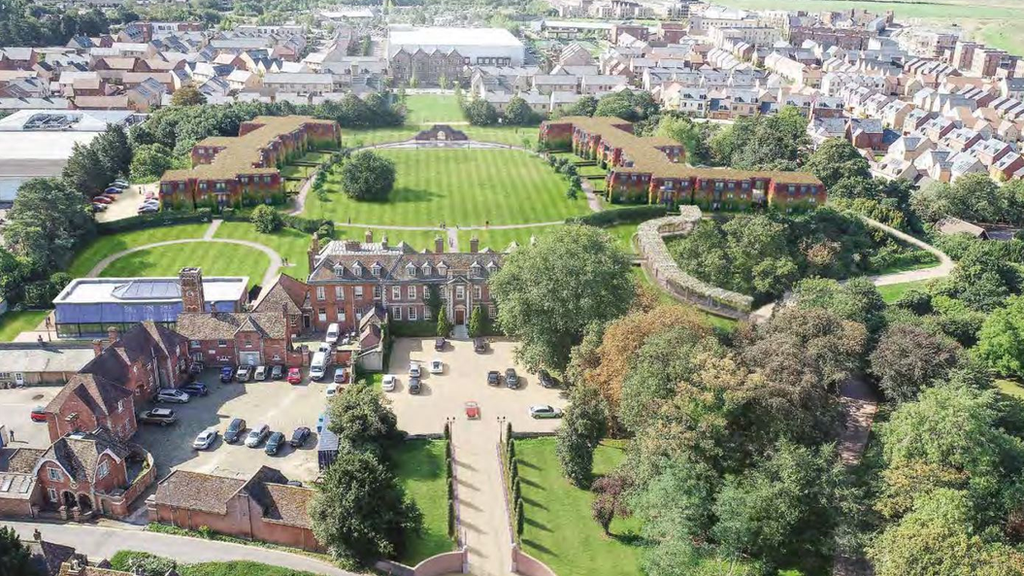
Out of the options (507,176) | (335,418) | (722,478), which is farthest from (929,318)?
(507,176)

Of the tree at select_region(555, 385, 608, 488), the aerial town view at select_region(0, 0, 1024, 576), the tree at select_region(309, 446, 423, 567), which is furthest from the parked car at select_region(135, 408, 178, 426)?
the tree at select_region(555, 385, 608, 488)

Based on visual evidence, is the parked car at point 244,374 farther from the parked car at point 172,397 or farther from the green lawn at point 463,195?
the green lawn at point 463,195

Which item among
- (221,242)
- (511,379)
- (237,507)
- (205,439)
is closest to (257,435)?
(205,439)

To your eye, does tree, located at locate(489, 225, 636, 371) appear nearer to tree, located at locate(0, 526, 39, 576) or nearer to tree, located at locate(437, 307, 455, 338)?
tree, located at locate(437, 307, 455, 338)

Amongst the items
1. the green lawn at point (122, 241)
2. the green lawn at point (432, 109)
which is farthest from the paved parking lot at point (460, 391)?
the green lawn at point (432, 109)

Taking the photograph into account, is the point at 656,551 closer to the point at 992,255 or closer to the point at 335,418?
the point at 335,418

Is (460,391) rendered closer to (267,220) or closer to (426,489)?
(426,489)
